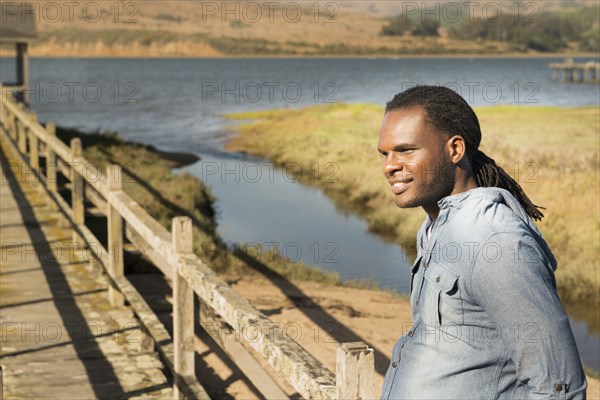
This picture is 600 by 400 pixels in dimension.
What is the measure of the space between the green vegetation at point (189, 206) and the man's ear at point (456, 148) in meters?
9.74

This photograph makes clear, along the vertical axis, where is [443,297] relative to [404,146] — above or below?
below

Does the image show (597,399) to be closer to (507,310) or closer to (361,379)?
(361,379)

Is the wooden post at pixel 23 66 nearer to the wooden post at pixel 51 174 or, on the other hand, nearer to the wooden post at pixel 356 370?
the wooden post at pixel 51 174

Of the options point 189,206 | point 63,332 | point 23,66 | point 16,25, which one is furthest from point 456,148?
point 23,66

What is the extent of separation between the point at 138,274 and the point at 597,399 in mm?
5392

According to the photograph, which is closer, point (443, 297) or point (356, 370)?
point (443, 297)

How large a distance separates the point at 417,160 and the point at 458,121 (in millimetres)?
129

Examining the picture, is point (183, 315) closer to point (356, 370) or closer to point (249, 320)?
point (249, 320)

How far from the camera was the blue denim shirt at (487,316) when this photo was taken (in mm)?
1820

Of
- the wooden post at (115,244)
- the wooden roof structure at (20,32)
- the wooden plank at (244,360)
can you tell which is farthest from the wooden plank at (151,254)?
the wooden roof structure at (20,32)

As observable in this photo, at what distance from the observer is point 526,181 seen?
2027cm

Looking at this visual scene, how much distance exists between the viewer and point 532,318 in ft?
5.95

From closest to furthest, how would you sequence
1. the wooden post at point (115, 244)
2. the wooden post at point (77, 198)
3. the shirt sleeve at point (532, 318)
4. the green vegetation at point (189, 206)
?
the shirt sleeve at point (532, 318) → the wooden post at point (115, 244) → the wooden post at point (77, 198) → the green vegetation at point (189, 206)

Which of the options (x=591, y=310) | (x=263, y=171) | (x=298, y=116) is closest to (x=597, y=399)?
(x=591, y=310)
